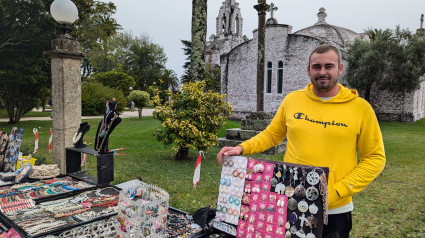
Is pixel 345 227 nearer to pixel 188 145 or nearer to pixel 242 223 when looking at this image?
pixel 242 223

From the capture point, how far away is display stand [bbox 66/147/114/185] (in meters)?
4.53

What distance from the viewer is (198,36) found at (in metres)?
9.26

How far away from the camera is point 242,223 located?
2516 mm

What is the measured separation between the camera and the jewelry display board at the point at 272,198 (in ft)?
6.98

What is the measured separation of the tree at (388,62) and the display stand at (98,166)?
22905mm

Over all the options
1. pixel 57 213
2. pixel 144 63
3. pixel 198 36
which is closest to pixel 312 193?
pixel 57 213

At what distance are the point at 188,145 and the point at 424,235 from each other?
577cm

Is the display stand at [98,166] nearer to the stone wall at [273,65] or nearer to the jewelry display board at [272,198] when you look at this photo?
the jewelry display board at [272,198]

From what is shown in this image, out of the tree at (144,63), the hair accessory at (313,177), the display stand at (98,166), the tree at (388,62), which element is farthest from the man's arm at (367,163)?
the tree at (144,63)

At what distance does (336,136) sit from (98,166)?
372cm

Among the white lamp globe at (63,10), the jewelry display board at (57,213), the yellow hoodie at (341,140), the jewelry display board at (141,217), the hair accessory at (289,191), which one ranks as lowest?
the jewelry display board at (57,213)

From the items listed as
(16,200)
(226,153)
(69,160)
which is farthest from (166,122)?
(226,153)

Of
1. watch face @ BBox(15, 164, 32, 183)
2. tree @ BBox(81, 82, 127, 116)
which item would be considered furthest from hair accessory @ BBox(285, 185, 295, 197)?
tree @ BBox(81, 82, 127, 116)

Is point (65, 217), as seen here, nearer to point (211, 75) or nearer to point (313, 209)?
point (313, 209)
